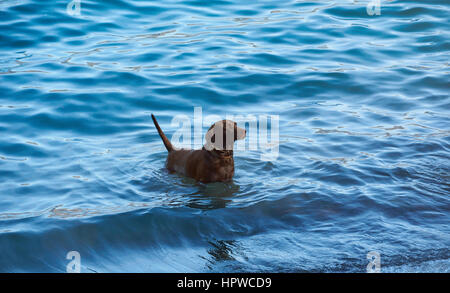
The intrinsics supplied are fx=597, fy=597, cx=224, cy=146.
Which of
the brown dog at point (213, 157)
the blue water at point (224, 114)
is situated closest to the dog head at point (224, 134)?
the brown dog at point (213, 157)

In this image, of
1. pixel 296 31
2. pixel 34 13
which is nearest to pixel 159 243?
pixel 296 31

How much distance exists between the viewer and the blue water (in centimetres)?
494

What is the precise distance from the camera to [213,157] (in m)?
6.00

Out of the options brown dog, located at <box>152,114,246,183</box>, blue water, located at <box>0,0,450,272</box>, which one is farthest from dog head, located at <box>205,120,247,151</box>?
blue water, located at <box>0,0,450,272</box>

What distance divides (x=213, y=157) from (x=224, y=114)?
88.1 inches

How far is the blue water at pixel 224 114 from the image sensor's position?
4938 mm

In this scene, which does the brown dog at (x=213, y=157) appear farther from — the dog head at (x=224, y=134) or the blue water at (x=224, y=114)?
the blue water at (x=224, y=114)

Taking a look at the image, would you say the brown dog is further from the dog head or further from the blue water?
the blue water

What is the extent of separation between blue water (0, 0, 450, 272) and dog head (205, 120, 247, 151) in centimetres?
47

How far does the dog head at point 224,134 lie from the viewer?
18.9 ft

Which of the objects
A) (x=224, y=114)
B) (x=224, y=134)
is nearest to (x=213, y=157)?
(x=224, y=134)

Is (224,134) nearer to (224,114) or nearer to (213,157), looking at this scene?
(213,157)

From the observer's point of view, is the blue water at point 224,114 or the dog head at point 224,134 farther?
the dog head at point 224,134

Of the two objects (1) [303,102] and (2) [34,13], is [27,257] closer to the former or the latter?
(1) [303,102]
